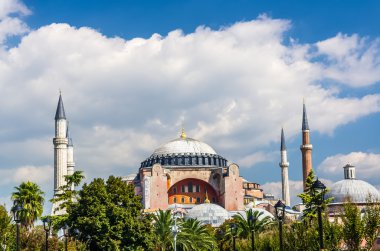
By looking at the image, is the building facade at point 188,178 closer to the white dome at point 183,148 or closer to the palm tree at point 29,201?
the white dome at point 183,148

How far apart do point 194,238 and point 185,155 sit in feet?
128

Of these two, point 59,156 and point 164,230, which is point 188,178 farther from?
point 164,230

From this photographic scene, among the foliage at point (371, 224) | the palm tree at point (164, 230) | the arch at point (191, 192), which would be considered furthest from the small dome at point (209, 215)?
the foliage at point (371, 224)

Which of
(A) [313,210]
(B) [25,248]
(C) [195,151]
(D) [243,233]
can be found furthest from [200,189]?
(B) [25,248]

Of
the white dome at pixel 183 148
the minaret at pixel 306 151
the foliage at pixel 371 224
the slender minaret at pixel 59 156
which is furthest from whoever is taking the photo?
the white dome at pixel 183 148

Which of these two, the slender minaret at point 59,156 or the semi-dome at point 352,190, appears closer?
the slender minaret at point 59,156

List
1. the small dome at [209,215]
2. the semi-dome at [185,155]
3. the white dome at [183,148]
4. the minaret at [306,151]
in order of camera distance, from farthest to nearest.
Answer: the white dome at [183,148] → the semi-dome at [185,155] → the minaret at [306,151] → the small dome at [209,215]

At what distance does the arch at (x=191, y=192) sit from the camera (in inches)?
3332

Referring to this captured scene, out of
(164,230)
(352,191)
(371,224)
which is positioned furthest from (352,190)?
(371,224)

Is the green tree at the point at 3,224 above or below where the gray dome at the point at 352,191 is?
below

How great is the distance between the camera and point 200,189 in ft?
280

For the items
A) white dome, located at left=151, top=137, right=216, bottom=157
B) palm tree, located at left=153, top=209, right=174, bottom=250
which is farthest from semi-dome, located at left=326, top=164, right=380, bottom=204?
palm tree, located at left=153, top=209, right=174, bottom=250

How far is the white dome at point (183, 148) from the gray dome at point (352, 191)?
2282 cm

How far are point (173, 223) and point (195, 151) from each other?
40.7 meters
